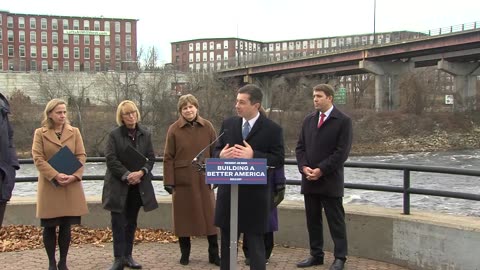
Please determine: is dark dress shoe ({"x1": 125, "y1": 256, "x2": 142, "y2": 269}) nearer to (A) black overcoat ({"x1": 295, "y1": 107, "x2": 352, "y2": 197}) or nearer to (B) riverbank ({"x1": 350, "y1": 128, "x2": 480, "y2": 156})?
(A) black overcoat ({"x1": 295, "y1": 107, "x2": 352, "y2": 197})

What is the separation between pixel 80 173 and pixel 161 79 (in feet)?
181

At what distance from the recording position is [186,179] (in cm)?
610

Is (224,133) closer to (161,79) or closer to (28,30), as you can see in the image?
(161,79)

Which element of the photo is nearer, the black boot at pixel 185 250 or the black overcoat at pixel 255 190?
the black overcoat at pixel 255 190

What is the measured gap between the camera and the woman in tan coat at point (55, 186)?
5512mm

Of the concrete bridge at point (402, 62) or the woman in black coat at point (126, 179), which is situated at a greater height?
the concrete bridge at point (402, 62)

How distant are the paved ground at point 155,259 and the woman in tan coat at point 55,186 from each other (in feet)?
1.46

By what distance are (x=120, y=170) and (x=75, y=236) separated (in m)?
1.86

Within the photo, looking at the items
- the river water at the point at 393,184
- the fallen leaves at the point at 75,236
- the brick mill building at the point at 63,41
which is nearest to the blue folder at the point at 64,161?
the fallen leaves at the point at 75,236

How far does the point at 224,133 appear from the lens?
4902 millimetres

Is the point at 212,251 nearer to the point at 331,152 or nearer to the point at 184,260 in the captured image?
the point at 184,260

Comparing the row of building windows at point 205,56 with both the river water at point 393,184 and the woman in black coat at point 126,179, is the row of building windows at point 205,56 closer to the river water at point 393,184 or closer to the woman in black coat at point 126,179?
the river water at point 393,184

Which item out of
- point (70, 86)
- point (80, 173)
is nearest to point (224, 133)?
point (80, 173)

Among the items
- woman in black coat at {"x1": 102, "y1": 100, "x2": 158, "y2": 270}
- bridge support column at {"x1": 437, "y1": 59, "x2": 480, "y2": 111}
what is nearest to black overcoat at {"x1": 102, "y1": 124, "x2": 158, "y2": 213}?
woman in black coat at {"x1": 102, "y1": 100, "x2": 158, "y2": 270}
